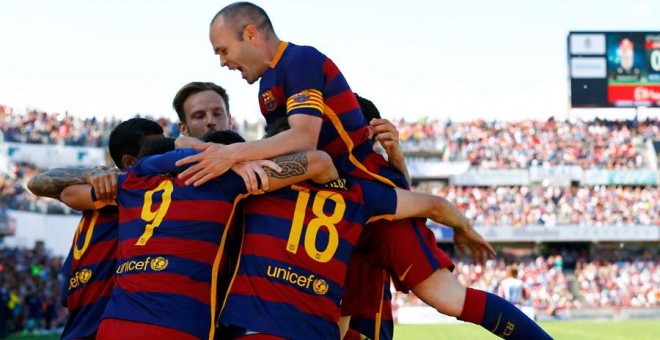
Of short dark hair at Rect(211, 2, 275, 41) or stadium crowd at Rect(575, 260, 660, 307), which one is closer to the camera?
short dark hair at Rect(211, 2, 275, 41)

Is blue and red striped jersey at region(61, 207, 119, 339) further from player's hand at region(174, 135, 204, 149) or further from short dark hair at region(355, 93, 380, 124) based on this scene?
short dark hair at region(355, 93, 380, 124)

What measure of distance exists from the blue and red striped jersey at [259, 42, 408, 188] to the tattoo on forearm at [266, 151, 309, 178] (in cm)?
26

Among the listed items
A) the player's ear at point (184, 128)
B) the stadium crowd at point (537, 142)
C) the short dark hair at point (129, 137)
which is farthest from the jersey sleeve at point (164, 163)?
the stadium crowd at point (537, 142)

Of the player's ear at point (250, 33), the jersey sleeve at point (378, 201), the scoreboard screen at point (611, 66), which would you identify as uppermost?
the scoreboard screen at point (611, 66)

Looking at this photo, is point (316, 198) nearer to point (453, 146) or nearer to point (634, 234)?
point (634, 234)

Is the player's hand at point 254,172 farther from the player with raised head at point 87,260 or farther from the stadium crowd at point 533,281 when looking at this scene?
the stadium crowd at point 533,281

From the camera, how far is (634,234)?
138 feet

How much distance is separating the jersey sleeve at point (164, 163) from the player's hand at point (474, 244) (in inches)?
71.1

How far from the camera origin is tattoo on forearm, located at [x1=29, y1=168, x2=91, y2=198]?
4961 mm

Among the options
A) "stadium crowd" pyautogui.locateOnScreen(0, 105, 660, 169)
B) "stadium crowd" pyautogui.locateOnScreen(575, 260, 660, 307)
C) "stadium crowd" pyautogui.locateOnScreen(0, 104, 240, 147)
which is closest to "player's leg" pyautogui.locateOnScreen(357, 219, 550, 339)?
"stadium crowd" pyautogui.locateOnScreen(575, 260, 660, 307)

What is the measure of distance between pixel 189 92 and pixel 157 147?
1.77m

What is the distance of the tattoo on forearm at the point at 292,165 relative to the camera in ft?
14.3

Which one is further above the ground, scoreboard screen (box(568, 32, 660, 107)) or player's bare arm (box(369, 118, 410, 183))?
scoreboard screen (box(568, 32, 660, 107))

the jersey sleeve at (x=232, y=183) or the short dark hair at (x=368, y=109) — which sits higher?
the short dark hair at (x=368, y=109)
